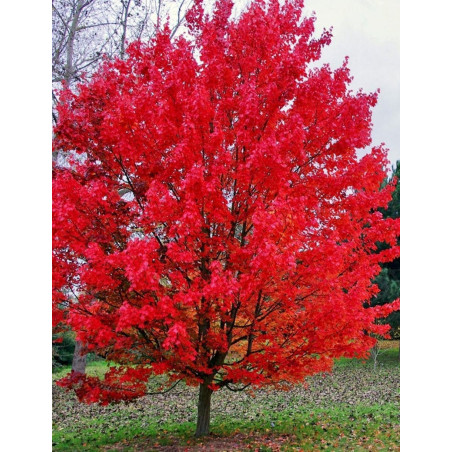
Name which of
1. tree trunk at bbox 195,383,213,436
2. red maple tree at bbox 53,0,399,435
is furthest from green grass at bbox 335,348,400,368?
red maple tree at bbox 53,0,399,435

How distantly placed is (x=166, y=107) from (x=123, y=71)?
1.27m

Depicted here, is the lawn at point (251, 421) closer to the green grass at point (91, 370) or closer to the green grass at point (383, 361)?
the green grass at point (91, 370)

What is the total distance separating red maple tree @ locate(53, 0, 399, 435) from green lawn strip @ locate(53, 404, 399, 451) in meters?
1.67

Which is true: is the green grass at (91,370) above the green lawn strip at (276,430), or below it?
below

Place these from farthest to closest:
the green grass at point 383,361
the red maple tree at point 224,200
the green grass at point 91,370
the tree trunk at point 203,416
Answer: the green grass at point 383,361, the green grass at point 91,370, the tree trunk at point 203,416, the red maple tree at point 224,200

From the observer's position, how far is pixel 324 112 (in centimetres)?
489

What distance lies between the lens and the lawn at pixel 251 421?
5.91 m

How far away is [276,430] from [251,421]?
1111 mm

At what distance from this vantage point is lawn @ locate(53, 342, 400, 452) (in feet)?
19.4

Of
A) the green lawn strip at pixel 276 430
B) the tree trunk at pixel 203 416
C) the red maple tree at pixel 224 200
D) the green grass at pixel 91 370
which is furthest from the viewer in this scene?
the green grass at pixel 91 370

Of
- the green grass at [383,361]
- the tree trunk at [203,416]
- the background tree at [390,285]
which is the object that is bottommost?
the green grass at [383,361]

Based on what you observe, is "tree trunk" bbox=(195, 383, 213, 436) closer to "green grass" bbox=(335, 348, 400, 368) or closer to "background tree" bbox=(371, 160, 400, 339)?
"background tree" bbox=(371, 160, 400, 339)

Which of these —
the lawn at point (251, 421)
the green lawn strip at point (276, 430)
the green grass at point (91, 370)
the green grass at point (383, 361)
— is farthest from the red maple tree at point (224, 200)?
the green grass at point (383, 361)
